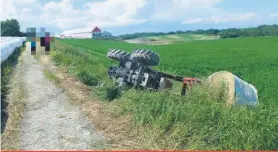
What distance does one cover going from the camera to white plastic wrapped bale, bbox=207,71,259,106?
308 inches

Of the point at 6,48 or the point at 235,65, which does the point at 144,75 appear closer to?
the point at 6,48

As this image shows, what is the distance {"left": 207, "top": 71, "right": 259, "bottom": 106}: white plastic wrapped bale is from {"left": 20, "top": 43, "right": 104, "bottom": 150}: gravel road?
8.95ft

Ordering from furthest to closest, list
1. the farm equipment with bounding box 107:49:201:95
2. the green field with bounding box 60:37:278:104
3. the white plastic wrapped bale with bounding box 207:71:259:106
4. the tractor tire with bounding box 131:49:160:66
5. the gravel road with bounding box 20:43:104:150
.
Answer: the green field with bounding box 60:37:278:104, the tractor tire with bounding box 131:49:160:66, the farm equipment with bounding box 107:49:201:95, the white plastic wrapped bale with bounding box 207:71:259:106, the gravel road with bounding box 20:43:104:150

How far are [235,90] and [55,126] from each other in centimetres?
351

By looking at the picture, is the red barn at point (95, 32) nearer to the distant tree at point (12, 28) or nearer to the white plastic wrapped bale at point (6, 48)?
the distant tree at point (12, 28)

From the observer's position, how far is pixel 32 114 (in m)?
7.97

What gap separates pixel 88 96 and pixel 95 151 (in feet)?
12.4

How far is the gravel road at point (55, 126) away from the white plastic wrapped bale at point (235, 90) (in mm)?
2728

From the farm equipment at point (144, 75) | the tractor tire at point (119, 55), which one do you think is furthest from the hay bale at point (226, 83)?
the tractor tire at point (119, 55)

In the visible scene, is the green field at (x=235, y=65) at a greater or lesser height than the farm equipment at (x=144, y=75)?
lesser

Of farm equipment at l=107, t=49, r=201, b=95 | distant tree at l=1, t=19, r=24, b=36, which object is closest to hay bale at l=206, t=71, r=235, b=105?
farm equipment at l=107, t=49, r=201, b=95

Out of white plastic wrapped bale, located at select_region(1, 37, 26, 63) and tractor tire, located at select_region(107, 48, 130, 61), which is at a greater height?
tractor tire, located at select_region(107, 48, 130, 61)

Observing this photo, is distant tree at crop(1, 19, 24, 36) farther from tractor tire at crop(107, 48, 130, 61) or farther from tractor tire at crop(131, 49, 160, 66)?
tractor tire at crop(131, 49, 160, 66)

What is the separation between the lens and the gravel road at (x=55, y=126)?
6086 mm
